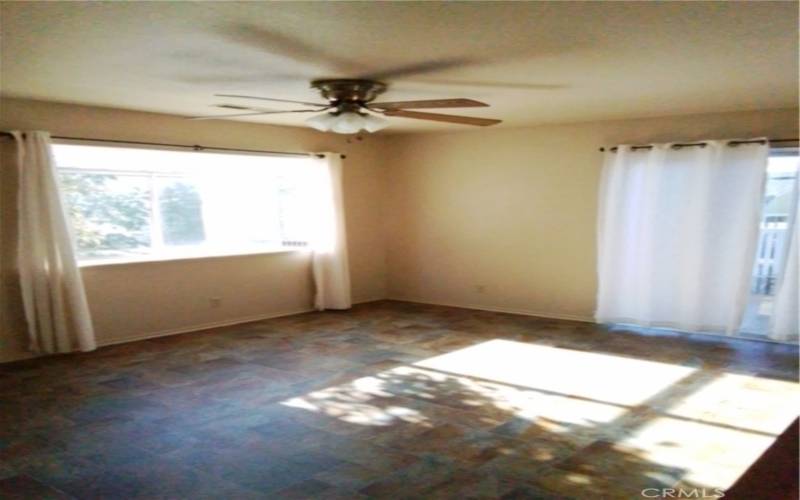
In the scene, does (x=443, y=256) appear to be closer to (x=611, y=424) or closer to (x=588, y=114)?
(x=588, y=114)

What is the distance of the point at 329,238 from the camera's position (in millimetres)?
5910

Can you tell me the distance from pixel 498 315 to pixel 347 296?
1825mm

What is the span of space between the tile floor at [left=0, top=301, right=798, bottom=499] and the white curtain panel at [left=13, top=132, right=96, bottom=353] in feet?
0.84

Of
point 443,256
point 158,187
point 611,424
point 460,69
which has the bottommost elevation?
point 611,424

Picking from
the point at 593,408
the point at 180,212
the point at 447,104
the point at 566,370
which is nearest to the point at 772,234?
the point at 566,370

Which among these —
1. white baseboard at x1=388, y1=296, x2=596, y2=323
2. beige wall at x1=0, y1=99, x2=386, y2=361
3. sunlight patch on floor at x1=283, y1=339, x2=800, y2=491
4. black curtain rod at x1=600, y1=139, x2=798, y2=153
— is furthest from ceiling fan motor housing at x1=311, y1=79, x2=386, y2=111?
white baseboard at x1=388, y1=296, x2=596, y2=323

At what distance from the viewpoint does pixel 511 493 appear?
7.23 feet

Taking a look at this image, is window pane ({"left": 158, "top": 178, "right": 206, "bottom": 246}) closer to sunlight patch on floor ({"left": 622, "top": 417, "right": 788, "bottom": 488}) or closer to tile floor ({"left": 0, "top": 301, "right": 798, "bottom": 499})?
tile floor ({"left": 0, "top": 301, "right": 798, "bottom": 499})

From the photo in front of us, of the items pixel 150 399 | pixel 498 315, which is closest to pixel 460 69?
pixel 150 399

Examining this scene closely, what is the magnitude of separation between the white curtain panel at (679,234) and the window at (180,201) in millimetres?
3395

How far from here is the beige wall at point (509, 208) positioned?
5.10 metres

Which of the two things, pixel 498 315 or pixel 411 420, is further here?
pixel 498 315

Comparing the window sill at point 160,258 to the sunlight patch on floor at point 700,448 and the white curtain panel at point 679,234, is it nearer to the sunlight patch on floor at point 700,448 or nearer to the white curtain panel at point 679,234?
the white curtain panel at point 679,234

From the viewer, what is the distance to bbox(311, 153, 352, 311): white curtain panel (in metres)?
5.86
